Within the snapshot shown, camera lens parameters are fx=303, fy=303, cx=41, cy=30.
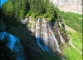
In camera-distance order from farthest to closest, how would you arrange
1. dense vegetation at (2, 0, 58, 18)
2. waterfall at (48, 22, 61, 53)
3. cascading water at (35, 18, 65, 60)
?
dense vegetation at (2, 0, 58, 18) < waterfall at (48, 22, 61, 53) < cascading water at (35, 18, 65, 60)

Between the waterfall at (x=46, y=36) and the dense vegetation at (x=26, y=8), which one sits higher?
the dense vegetation at (x=26, y=8)

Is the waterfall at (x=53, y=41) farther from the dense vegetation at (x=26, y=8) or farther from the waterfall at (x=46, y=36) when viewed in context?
the dense vegetation at (x=26, y=8)

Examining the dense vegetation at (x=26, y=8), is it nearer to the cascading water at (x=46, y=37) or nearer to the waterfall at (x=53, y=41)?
the cascading water at (x=46, y=37)

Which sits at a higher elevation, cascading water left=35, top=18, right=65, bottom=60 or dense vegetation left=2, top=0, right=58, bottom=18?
dense vegetation left=2, top=0, right=58, bottom=18

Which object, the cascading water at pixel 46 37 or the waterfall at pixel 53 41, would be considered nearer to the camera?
the cascading water at pixel 46 37

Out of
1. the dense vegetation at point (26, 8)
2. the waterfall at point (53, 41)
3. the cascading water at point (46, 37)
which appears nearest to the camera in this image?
the cascading water at point (46, 37)

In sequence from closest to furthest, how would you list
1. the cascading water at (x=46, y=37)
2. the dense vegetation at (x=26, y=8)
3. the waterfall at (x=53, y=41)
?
the cascading water at (x=46, y=37) < the waterfall at (x=53, y=41) < the dense vegetation at (x=26, y=8)

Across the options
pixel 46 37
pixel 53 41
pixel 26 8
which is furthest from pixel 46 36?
pixel 26 8

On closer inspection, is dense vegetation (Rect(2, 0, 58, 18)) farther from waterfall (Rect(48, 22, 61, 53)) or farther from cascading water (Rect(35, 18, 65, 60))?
waterfall (Rect(48, 22, 61, 53))

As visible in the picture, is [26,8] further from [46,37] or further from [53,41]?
[53,41]

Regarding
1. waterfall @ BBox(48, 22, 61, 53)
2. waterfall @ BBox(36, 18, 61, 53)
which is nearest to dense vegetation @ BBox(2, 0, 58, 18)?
waterfall @ BBox(36, 18, 61, 53)

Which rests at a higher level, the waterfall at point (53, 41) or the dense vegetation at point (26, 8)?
the dense vegetation at point (26, 8)

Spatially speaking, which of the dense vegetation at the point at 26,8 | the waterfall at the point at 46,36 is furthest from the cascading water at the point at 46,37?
the dense vegetation at the point at 26,8
